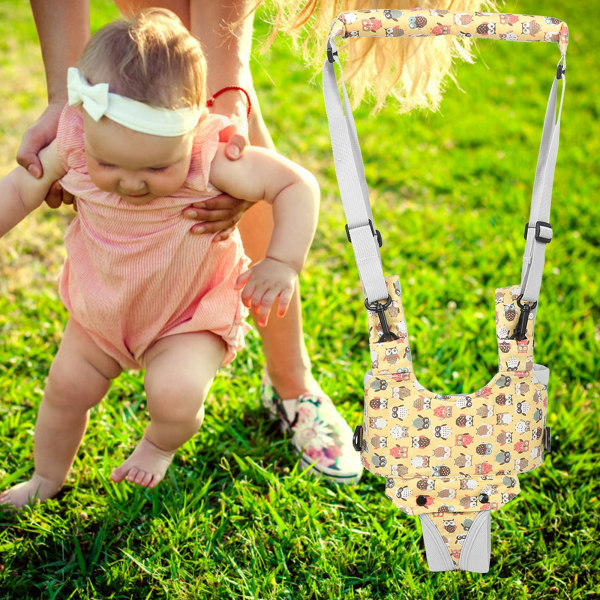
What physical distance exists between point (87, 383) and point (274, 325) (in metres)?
0.62

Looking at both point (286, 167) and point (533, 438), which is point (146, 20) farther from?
point (533, 438)

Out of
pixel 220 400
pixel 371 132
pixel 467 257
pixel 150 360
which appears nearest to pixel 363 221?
pixel 150 360

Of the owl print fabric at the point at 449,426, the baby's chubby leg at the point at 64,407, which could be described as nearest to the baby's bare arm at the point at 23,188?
the baby's chubby leg at the point at 64,407

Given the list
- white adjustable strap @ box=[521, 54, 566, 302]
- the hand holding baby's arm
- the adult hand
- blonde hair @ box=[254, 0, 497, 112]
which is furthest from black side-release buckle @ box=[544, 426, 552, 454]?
the adult hand

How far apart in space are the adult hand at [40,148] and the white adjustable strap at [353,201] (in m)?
0.75

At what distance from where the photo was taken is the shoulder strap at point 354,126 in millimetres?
1520

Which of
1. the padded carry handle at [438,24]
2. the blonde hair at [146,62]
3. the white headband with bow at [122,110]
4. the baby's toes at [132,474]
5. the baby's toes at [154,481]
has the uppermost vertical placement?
the padded carry handle at [438,24]

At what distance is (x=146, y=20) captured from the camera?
1616 millimetres

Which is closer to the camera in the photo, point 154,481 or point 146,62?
point 146,62

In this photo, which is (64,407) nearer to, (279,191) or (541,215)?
(279,191)

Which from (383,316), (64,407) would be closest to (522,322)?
(383,316)

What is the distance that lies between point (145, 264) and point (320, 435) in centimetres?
83

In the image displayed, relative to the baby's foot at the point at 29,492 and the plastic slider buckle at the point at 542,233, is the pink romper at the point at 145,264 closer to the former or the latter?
the baby's foot at the point at 29,492

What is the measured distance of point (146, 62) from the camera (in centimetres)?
155
